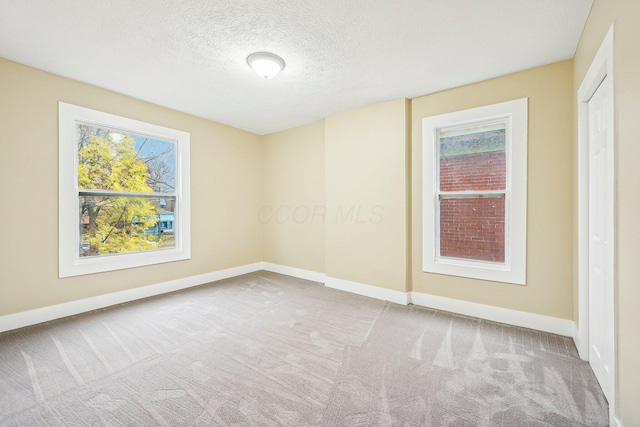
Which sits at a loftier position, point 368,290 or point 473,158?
point 473,158

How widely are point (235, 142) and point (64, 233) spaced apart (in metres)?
2.85

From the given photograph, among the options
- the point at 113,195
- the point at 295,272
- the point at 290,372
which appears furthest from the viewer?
the point at 295,272

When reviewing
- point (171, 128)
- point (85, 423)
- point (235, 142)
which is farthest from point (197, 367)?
point (235, 142)

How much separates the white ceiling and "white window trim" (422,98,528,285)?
1.32 ft

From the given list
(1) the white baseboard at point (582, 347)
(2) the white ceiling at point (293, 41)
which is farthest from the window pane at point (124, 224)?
(1) the white baseboard at point (582, 347)

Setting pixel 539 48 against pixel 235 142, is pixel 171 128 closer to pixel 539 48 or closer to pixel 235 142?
pixel 235 142

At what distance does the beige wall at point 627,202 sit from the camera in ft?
4.12

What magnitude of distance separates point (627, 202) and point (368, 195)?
8.94 ft

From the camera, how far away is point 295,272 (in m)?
5.06

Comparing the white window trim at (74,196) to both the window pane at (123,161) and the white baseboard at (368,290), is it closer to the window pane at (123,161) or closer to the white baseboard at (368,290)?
the window pane at (123,161)

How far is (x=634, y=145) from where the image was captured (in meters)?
1.28

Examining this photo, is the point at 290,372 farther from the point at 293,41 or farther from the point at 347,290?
the point at 293,41

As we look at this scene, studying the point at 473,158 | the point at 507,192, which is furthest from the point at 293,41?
the point at 507,192

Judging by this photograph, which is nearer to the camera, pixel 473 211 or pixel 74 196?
pixel 74 196
